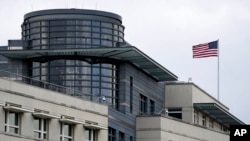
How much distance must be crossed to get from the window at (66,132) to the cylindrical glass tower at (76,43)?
12.0 meters

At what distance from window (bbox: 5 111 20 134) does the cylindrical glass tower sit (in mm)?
18156

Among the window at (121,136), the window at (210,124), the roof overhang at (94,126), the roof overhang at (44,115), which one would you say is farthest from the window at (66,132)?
the window at (210,124)

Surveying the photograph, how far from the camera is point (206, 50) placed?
80.5m

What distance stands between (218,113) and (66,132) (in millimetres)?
35020

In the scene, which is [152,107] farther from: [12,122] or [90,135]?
[12,122]

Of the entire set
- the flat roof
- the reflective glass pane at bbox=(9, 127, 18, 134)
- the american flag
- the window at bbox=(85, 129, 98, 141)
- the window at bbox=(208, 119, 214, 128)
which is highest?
the flat roof

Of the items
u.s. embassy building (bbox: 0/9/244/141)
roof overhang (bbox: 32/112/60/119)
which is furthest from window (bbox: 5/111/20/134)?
u.s. embassy building (bbox: 0/9/244/141)

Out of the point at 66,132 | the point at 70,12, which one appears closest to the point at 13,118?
the point at 66,132

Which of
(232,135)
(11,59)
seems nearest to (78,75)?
(11,59)

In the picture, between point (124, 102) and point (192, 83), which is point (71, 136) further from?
point (192, 83)

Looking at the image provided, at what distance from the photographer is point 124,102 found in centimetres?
7019

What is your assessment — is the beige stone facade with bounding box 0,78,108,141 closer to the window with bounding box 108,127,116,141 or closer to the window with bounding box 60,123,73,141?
the window with bounding box 60,123,73,141

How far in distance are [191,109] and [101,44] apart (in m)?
13.6

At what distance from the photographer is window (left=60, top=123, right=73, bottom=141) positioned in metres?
56.7
